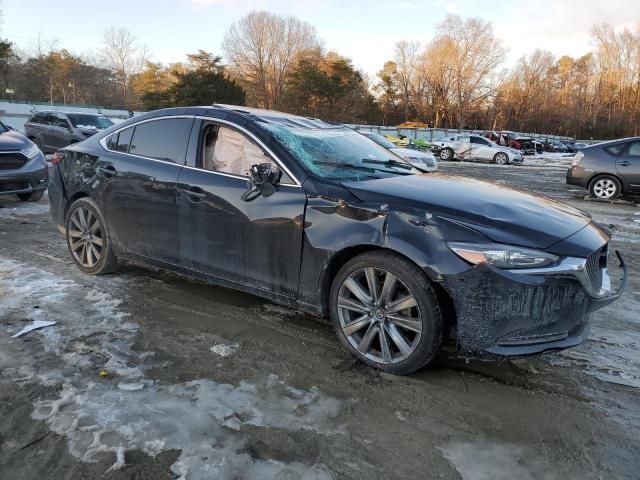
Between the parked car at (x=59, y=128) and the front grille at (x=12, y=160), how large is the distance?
8.89 m

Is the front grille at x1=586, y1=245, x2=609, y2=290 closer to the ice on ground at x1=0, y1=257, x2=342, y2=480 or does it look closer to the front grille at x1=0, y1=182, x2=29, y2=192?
the ice on ground at x1=0, y1=257, x2=342, y2=480

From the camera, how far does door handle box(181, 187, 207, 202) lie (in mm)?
3822

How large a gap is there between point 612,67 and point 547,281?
8262 centimetres

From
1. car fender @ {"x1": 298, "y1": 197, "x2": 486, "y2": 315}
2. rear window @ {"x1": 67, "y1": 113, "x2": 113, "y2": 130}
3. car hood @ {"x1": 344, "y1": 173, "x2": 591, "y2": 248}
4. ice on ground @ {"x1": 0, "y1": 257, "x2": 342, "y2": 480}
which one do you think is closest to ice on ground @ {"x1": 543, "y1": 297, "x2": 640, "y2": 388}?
car hood @ {"x1": 344, "y1": 173, "x2": 591, "y2": 248}

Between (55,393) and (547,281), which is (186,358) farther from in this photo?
(547,281)

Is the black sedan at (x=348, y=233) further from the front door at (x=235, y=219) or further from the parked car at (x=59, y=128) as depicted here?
the parked car at (x=59, y=128)

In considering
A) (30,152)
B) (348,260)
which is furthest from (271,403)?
(30,152)

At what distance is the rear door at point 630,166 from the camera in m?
11.2

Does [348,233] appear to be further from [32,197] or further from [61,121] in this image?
[61,121]

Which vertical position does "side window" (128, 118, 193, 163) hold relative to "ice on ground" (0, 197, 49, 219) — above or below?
above

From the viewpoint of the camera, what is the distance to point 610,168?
37.7 ft

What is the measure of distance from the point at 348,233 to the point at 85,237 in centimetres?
295

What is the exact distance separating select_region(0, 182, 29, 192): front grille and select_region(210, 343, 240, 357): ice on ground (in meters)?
6.41

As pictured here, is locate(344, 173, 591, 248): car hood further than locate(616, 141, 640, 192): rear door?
No
